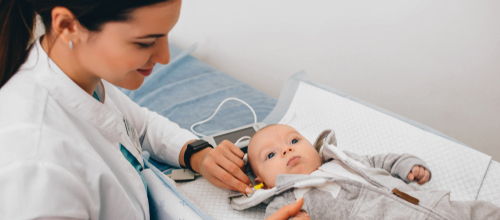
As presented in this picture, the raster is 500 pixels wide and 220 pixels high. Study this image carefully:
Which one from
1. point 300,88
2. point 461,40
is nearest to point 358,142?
point 300,88

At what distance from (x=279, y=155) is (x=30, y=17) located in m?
0.79

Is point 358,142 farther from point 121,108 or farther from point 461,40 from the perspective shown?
point 121,108

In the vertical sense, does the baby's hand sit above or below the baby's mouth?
above

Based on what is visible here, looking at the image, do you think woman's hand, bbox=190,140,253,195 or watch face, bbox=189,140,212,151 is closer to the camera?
woman's hand, bbox=190,140,253,195

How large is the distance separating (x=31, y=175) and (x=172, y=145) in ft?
2.01

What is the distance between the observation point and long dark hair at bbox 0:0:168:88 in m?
0.54

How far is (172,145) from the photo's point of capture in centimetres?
114

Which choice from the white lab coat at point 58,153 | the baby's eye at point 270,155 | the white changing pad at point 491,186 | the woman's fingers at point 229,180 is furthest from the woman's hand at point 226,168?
the white changing pad at point 491,186

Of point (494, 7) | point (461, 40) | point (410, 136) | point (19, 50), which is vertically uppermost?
point (494, 7)

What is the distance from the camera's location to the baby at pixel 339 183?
2.76 feet

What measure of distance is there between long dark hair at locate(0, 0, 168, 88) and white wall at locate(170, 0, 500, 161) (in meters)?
1.26

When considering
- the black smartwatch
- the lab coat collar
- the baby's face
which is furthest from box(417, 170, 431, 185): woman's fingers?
the lab coat collar

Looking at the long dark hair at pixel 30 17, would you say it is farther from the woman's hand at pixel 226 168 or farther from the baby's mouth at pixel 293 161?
the baby's mouth at pixel 293 161

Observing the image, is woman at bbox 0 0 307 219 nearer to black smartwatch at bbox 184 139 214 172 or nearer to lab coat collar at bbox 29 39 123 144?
lab coat collar at bbox 29 39 123 144
